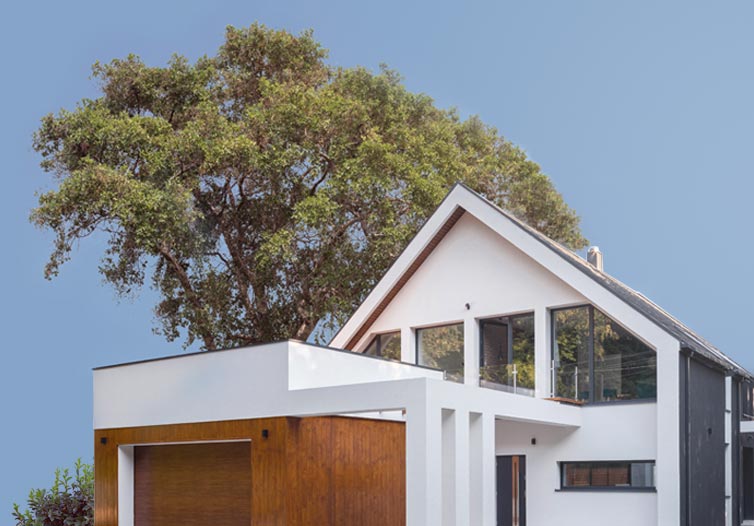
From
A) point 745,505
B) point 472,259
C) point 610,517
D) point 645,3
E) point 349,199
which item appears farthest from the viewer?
point 645,3

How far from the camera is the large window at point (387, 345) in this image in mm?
18219

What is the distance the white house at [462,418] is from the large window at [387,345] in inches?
37.1

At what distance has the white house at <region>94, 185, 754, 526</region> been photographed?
1240 centimetres

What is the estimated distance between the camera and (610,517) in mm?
14125

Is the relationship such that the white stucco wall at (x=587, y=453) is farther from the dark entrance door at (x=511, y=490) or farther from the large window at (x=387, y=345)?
the large window at (x=387, y=345)

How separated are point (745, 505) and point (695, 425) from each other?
19.3ft

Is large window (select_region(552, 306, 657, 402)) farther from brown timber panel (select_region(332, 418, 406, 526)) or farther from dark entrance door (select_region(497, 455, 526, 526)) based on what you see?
brown timber panel (select_region(332, 418, 406, 526))

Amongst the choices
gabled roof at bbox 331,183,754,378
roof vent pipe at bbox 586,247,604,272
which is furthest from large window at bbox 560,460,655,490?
roof vent pipe at bbox 586,247,604,272

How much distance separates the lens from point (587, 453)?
1474 centimetres

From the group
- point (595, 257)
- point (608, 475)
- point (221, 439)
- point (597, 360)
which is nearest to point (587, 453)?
point (608, 475)

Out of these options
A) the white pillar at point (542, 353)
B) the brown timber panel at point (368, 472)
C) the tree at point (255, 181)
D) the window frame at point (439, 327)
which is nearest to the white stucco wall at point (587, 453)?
the white pillar at point (542, 353)

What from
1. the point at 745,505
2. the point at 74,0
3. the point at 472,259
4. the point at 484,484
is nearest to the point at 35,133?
the point at 74,0

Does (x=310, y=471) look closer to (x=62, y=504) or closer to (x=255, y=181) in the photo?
(x=62, y=504)

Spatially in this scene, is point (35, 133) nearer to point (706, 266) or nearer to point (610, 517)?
point (610, 517)
